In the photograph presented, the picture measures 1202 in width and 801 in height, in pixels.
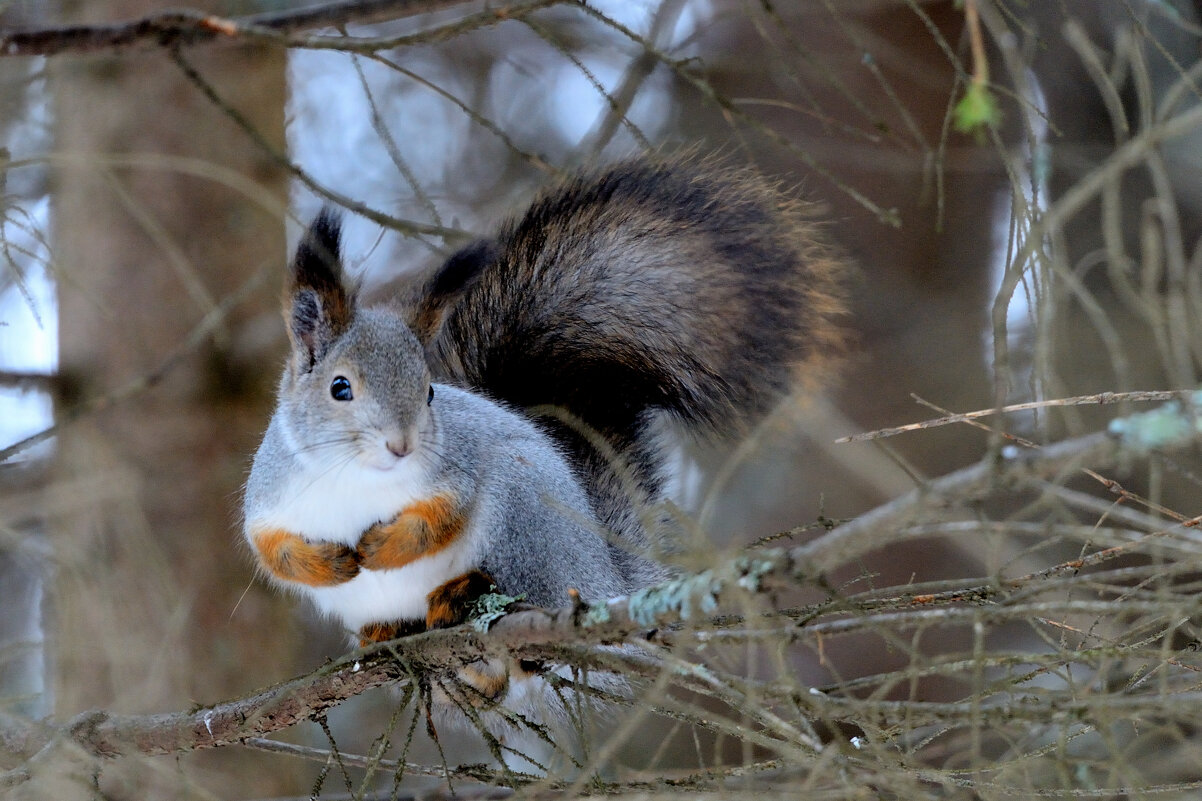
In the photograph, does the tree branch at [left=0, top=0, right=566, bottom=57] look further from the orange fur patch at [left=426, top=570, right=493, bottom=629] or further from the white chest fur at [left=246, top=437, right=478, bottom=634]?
the orange fur patch at [left=426, top=570, right=493, bottom=629]

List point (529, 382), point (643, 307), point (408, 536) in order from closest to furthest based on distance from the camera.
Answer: point (408, 536) → point (643, 307) → point (529, 382)

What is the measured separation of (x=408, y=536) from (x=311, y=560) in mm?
164

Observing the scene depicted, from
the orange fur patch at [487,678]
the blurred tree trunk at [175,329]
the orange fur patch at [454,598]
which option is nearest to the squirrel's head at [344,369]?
the orange fur patch at [454,598]

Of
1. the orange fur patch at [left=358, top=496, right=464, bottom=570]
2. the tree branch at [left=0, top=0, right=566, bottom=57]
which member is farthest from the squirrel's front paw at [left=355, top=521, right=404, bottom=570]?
the tree branch at [left=0, top=0, right=566, bottom=57]

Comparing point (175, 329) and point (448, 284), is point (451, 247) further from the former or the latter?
point (175, 329)

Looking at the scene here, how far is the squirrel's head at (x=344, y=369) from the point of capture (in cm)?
167

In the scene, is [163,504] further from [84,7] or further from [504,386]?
[84,7]

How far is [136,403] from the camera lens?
2.51 m

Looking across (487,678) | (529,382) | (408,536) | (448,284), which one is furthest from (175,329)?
(487,678)

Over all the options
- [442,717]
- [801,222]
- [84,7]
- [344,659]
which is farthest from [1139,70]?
[84,7]

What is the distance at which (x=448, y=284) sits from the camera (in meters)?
1.80

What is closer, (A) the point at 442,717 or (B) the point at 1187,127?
(B) the point at 1187,127

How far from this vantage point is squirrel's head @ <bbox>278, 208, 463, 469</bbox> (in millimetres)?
1669

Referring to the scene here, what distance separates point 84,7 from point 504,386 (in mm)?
1434
